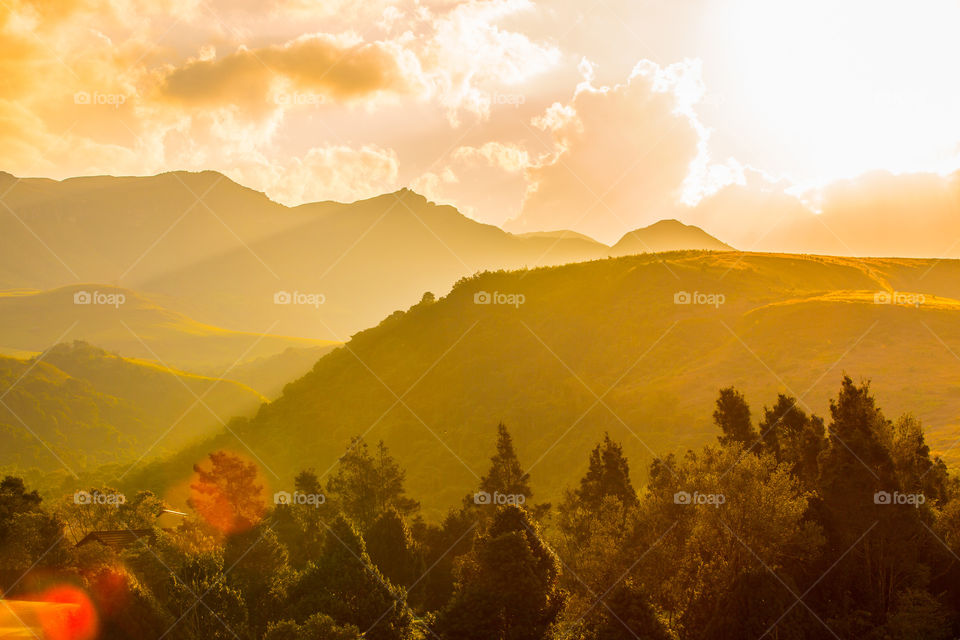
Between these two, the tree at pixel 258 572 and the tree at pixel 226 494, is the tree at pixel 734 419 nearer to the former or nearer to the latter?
the tree at pixel 258 572

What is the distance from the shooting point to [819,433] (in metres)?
44.0

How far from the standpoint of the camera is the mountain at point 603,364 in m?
90.3

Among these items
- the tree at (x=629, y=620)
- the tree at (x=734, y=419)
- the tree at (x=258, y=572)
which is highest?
the tree at (x=734, y=419)

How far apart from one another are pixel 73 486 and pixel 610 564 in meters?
130

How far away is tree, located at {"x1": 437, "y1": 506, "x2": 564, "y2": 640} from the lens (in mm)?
27266

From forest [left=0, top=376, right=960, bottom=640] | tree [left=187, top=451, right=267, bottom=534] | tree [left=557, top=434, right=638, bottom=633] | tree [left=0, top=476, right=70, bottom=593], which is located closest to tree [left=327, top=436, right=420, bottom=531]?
tree [left=187, top=451, right=267, bottom=534]

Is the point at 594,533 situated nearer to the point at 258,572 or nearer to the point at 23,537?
the point at 258,572

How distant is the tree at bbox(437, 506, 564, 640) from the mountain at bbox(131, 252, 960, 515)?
52.2 metres

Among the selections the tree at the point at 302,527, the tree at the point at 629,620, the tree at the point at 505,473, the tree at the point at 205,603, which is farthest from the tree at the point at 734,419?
the tree at the point at 205,603

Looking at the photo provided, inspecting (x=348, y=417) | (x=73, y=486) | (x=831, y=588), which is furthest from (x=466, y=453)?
(x=73, y=486)

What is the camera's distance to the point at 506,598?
1086 inches

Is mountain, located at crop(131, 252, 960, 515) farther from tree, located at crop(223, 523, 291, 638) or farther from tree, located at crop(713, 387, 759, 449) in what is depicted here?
tree, located at crop(223, 523, 291, 638)

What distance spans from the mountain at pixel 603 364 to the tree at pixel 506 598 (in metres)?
52.2

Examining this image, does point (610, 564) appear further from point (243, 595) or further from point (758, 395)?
point (758, 395)
